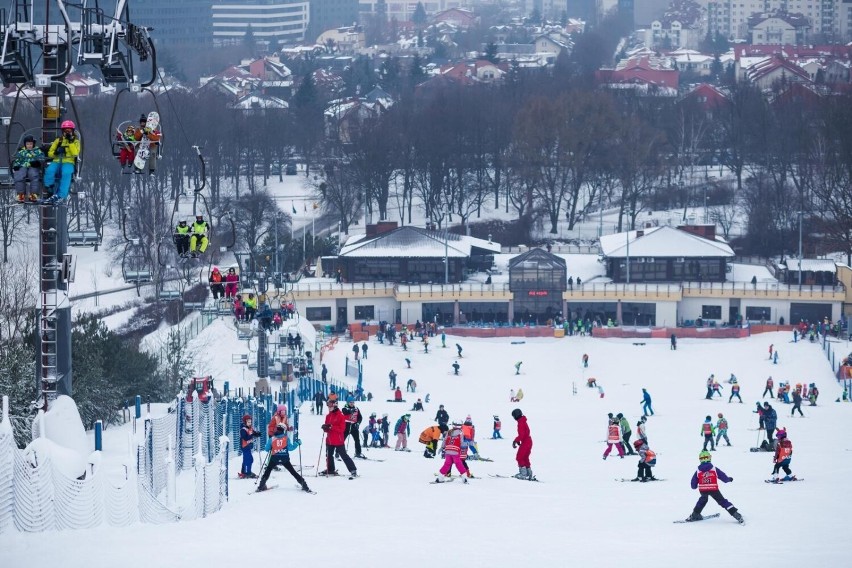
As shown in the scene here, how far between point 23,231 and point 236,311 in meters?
37.0

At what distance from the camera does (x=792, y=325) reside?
6122cm

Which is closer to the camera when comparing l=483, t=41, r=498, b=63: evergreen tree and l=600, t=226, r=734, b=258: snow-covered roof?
l=600, t=226, r=734, b=258: snow-covered roof

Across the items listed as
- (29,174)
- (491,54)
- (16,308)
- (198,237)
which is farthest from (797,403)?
(491,54)

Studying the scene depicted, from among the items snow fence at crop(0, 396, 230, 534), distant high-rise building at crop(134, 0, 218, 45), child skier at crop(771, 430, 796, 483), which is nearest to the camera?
snow fence at crop(0, 396, 230, 534)

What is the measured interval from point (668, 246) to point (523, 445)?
140 feet

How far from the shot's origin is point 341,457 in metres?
22.8

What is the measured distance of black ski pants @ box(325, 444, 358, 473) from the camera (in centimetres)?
2258

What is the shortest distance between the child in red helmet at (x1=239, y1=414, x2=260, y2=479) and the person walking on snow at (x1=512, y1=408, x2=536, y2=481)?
12.3ft

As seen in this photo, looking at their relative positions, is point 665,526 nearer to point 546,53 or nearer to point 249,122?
point 249,122

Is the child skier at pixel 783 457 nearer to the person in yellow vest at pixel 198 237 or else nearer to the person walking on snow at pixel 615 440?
the person walking on snow at pixel 615 440

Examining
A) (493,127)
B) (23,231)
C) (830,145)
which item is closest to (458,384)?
(23,231)

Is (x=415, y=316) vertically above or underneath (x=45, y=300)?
underneath

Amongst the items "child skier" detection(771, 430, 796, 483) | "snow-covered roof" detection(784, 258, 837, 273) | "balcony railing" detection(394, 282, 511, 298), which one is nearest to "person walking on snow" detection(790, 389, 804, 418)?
"child skier" detection(771, 430, 796, 483)

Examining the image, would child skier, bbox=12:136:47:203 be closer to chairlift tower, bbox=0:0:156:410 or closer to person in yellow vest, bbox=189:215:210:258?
chairlift tower, bbox=0:0:156:410
